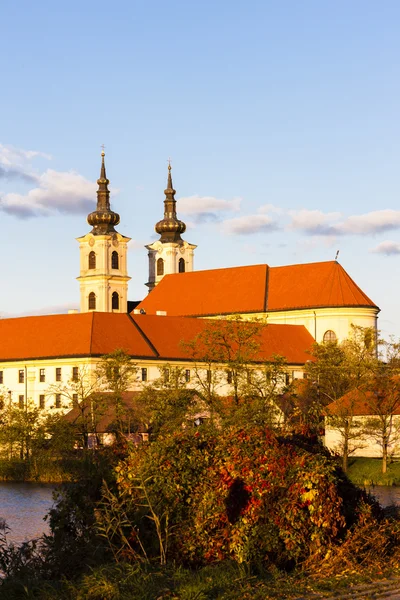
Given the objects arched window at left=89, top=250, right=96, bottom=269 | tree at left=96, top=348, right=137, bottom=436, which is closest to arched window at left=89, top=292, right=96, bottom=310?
arched window at left=89, top=250, right=96, bottom=269

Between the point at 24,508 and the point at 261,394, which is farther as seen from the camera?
the point at 261,394

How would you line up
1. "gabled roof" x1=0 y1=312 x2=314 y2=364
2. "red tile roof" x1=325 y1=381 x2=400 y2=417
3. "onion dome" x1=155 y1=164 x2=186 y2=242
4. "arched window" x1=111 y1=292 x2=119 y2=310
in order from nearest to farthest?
"red tile roof" x1=325 y1=381 x2=400 y2=417 → "gabled roof" x1=0 y1=312 x2=314 y2=364 → "arched window" x1=111 y1=292 x2=119 y2=310 → "onion dome" x1=155 y1=164 x2=186 y2=242

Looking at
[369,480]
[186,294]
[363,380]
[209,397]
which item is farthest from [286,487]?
[186,294]

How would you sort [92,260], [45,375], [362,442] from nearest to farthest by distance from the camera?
[362,442]
[45,375]
[92,260]

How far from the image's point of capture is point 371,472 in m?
52.4

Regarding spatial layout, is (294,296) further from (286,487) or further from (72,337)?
(286,487)

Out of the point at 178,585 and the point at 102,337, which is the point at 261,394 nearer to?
the point at 102,337

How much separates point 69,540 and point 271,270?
9553cm

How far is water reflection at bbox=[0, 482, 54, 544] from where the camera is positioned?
3133 centimetres

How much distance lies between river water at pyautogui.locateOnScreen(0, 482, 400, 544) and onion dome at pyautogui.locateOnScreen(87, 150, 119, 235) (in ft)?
258

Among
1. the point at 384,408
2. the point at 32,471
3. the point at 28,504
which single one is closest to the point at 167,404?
the point at 32,471

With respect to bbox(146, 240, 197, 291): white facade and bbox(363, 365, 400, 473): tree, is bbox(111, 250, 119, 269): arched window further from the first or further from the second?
bbox(363, 365, 400, 473): tree

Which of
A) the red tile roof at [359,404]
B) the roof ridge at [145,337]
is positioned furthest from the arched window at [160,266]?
the red tile roof at [359,404]

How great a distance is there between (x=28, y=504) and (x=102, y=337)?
48577 mm
